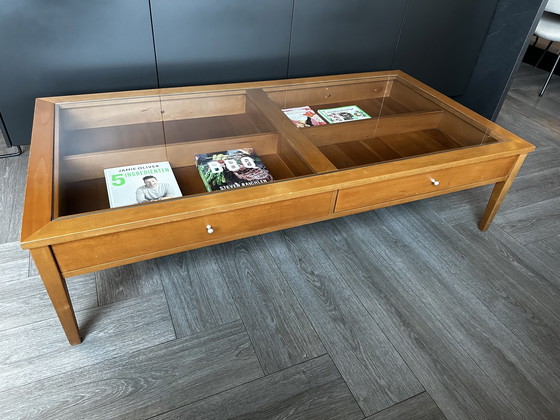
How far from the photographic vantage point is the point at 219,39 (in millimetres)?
1456

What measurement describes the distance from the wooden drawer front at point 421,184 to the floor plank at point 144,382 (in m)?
0.43

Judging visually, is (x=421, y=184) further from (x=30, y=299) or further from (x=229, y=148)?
(x=30, y=299)

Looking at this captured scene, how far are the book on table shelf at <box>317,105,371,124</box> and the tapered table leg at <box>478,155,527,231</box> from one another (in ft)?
1.52

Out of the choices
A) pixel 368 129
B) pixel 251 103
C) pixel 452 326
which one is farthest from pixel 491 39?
pixel 452 326

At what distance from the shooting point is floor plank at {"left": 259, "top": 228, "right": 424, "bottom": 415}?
0.88 metres

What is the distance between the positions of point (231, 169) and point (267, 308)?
366mm

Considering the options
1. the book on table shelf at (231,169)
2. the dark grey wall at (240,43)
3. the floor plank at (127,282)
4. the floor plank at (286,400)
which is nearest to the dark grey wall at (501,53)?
the dark grey wall at (240,43)

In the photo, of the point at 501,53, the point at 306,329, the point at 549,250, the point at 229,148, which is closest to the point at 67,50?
the point at 229,148

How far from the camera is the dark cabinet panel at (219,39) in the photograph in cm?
136

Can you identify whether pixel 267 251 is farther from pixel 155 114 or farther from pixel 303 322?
pixel 155 114

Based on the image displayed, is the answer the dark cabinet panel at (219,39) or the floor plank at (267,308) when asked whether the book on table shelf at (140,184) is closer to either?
the floor plank at (267,308)

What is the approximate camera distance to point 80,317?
0.97 metres

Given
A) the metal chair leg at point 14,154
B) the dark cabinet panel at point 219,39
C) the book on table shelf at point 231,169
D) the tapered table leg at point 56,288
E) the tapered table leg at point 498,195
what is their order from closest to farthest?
the tapered table leg at point 56,288, the book on table shelf at point 231,169, the tapered table leg at point 498,195, the dark cabinet panel at point 219,39, the metal chair leg at point 14,154

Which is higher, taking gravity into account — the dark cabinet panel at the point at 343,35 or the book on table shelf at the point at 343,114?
the dark cabinet panel at the point at 343,35
